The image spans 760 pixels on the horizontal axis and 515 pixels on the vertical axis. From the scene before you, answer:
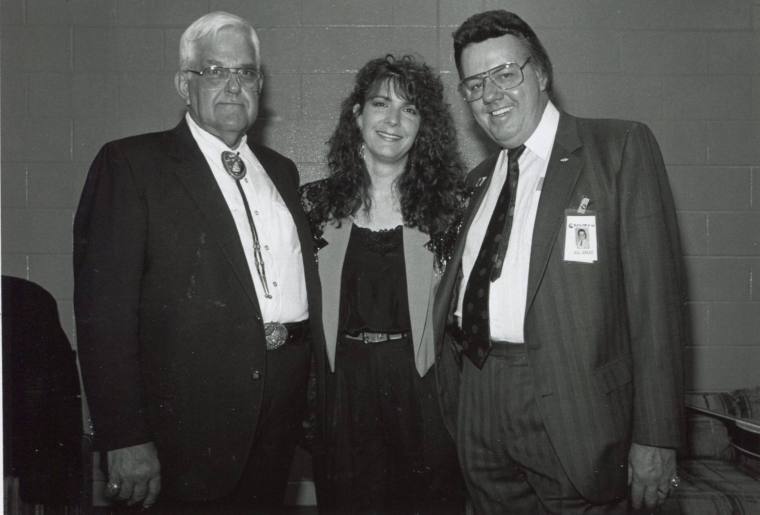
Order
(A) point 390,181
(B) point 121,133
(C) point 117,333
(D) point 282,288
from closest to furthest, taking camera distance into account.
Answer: (C) point 117,333 → (D) point 282,288 → (A) point 390,181 → (B) point 121,133

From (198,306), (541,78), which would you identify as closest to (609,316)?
(541,78)

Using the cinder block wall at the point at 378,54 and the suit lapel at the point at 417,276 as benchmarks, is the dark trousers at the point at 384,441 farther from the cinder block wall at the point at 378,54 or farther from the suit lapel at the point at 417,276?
the cinder block wall at the point at 378,54

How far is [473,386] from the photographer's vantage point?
6.86 ft

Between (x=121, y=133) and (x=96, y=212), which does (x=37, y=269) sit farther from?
(x=96, y=212)

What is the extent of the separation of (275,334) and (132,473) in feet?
1.90

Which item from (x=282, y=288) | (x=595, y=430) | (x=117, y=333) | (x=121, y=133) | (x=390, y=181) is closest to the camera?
(x=595, y=430)

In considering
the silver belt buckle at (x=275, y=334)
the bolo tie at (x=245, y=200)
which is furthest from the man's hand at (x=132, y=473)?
the bolo tie at (x=245, y=200)

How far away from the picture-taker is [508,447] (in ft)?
6.61

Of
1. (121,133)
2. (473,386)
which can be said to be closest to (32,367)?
(121,133)

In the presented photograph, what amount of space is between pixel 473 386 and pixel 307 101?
2.09 meters

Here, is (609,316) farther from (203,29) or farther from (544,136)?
(203,29)

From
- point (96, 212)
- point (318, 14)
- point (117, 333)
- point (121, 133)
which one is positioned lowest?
point (117, 333)

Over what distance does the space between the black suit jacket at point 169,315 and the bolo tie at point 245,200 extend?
0.23 feet

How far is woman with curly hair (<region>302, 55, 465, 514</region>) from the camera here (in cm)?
235
